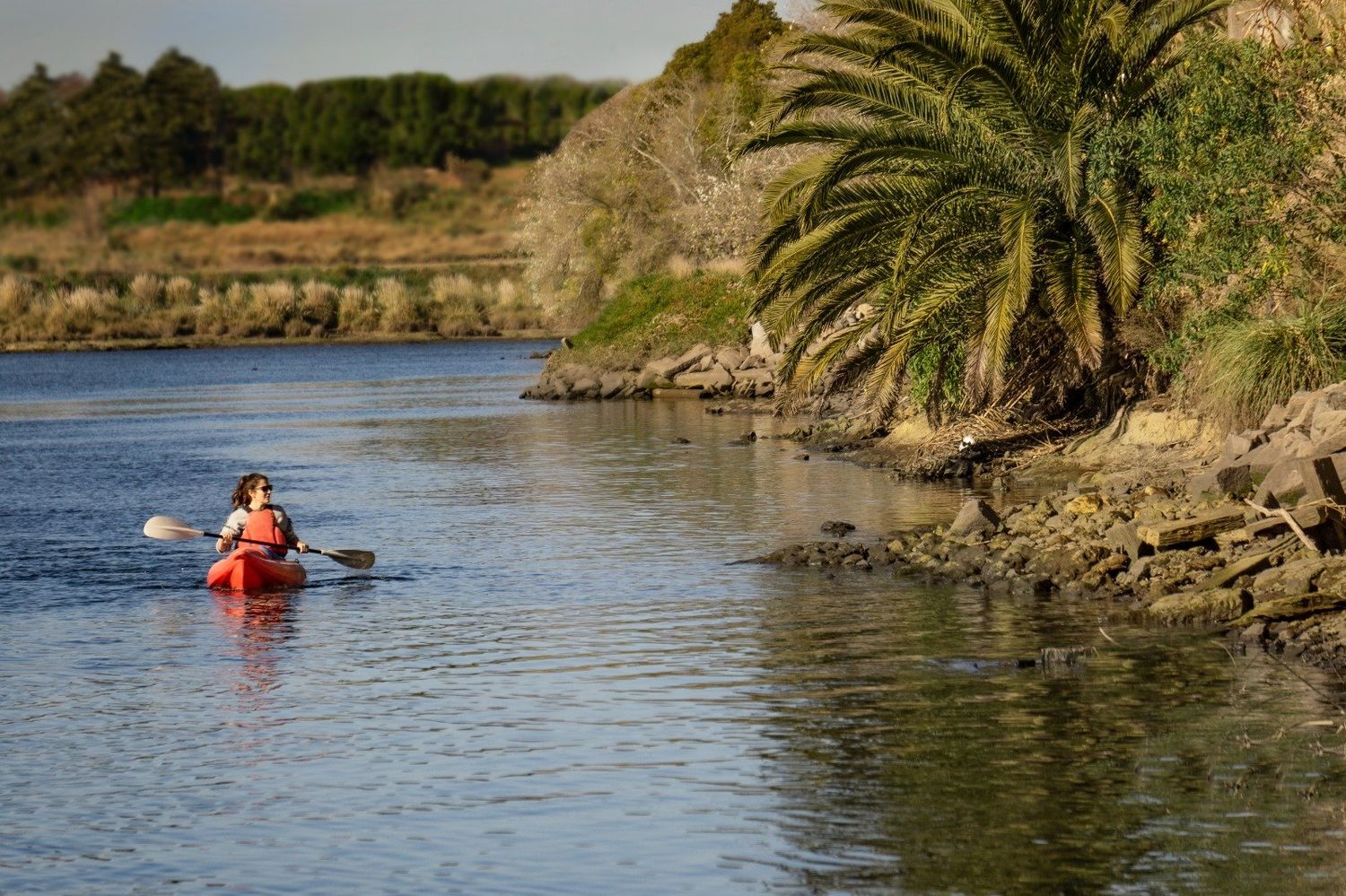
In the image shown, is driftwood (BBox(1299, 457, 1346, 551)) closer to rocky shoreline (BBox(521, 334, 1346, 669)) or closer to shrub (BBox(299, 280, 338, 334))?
rocky shoreline (BBox(521, 334, 1346, 669))

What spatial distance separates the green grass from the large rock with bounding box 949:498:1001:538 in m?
35.4

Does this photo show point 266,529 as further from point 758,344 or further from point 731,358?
point 731,358

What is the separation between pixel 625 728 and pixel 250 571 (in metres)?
8.69

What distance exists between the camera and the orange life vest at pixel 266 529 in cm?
2205

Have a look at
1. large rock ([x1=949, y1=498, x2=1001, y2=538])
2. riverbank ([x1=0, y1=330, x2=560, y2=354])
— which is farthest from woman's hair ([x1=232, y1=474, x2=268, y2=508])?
riverbank ([x1=0, y1=330, x2=560, y2=354])

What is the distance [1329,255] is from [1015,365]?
7124 millimetres

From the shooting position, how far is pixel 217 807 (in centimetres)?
1199

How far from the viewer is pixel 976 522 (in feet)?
70.4

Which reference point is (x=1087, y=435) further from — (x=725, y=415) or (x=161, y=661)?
(x=725, y=415)

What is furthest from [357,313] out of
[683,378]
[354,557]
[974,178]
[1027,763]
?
[1027,763]

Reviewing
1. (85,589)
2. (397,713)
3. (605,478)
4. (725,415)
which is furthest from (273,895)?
(725,415)

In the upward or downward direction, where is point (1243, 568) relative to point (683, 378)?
downward

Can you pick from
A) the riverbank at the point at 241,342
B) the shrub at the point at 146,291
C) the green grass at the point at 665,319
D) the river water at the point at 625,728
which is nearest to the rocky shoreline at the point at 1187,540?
the river water at the point at 625,728

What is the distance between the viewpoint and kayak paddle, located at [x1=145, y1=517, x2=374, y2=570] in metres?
22.3
